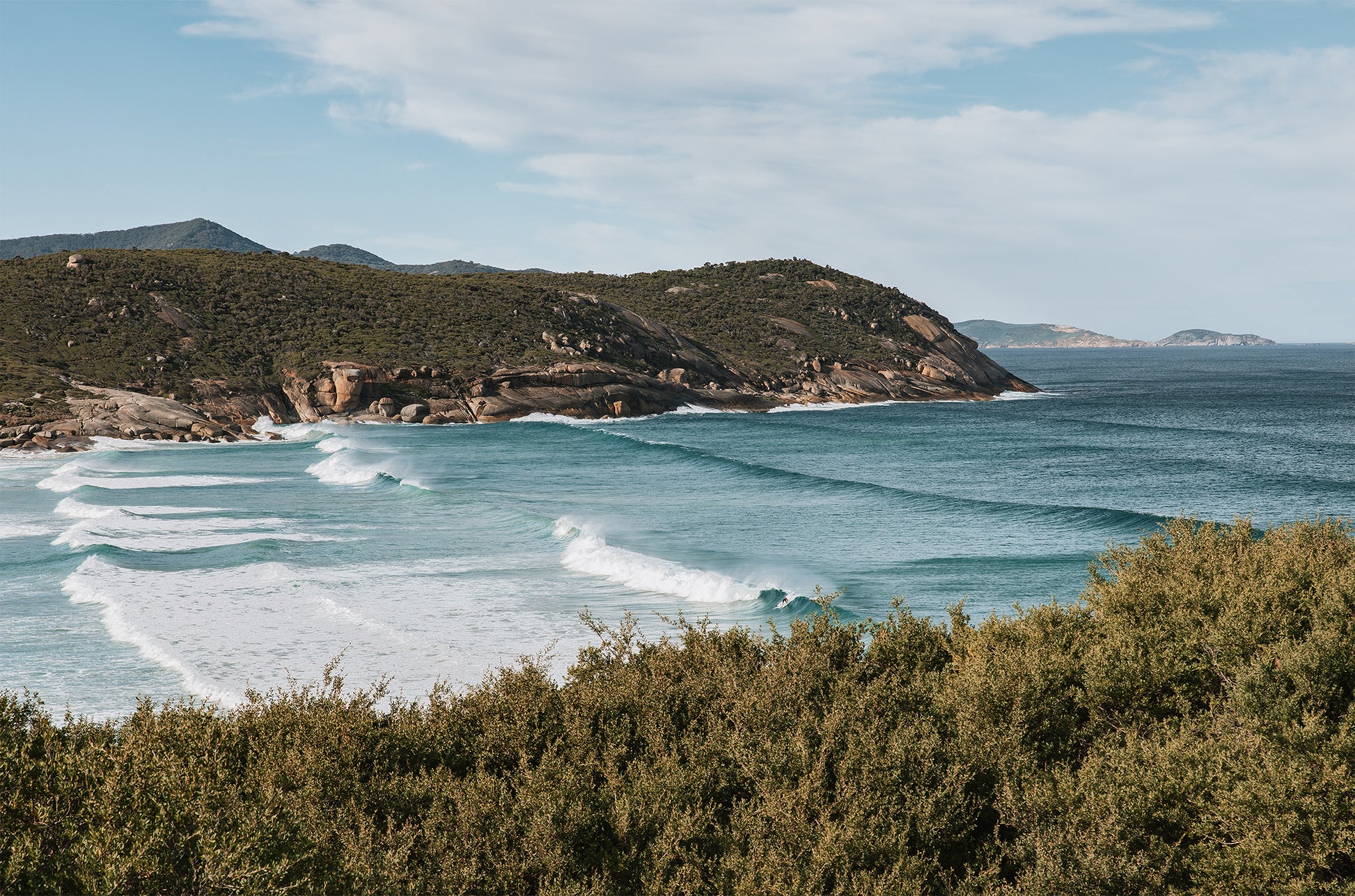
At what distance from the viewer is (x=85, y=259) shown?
87.2m

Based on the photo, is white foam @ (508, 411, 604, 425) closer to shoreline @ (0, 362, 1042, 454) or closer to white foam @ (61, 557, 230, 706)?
shoreline @ (0, 362, 1042, 454)

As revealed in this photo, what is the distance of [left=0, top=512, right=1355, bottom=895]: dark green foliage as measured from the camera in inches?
326

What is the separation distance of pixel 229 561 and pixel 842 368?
94.7m

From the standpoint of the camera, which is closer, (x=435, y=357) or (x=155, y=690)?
(x=155, y=690)

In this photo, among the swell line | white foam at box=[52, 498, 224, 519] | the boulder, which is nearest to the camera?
white foam at box=[52, 498, 224, 519]

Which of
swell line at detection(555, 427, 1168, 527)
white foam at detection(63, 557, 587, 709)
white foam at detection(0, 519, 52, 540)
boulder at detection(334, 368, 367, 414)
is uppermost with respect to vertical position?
boulder at detection(334, 368, 367, 414)

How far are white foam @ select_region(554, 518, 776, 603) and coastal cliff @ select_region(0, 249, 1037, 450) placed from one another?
146 feet

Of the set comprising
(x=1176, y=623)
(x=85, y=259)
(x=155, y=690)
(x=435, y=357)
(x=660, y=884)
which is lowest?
(x=155, y=690)

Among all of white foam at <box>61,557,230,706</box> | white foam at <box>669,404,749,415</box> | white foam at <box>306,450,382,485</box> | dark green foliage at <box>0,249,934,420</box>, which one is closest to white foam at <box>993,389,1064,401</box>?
dark green foliage at <box>0,249,934,420</box>

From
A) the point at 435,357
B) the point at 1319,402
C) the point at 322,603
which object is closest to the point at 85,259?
the point at 435,357

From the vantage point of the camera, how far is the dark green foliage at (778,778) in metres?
8.29

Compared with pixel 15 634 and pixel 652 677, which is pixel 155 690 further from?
pixel 652 677

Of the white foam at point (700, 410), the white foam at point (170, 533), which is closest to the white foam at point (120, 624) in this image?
the white foam at point (170, 533)

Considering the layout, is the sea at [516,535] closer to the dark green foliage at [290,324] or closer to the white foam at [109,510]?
the white foam at [109,510]
